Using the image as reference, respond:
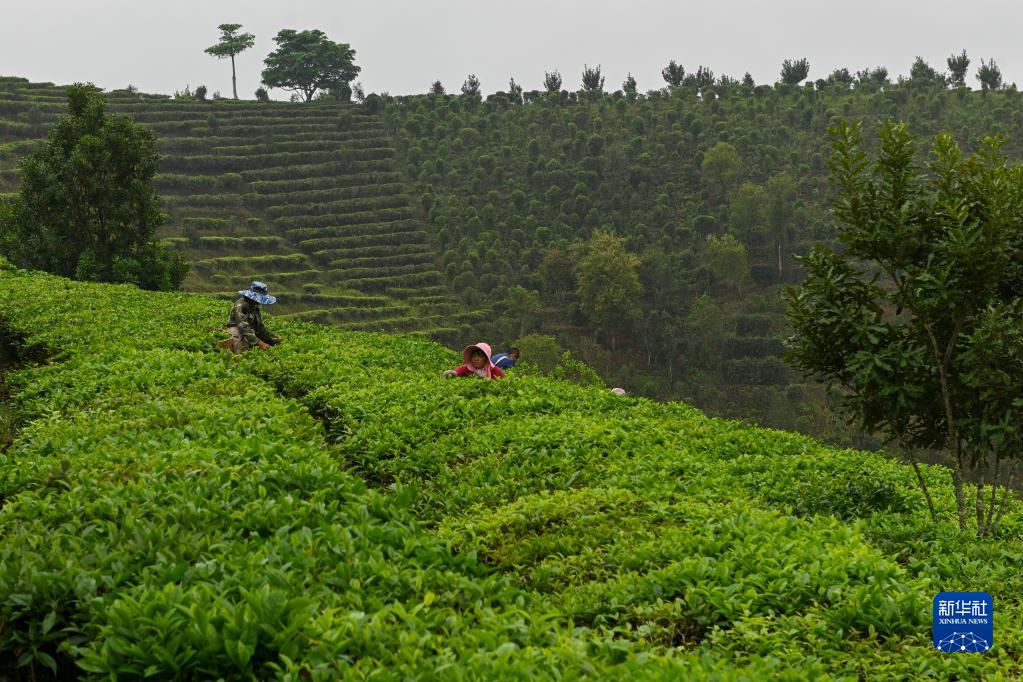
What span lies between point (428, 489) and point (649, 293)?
6112 centimetres

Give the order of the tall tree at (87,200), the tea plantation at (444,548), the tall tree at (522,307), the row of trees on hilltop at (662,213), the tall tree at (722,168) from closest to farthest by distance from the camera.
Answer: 1. the tea plantation at (444,548)
2. the tall tree at (87,200)
3. the row of trees on hilltop at (662,213)
4. the tall tree at (522,307)
5. the tall tree at (722,168)

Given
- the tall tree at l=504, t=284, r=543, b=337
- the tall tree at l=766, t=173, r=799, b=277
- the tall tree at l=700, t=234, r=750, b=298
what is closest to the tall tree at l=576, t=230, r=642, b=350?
the tall tree at l=504, t=284, r=543, b=337

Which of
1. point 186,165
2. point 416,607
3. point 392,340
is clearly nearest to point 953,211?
point 416,607

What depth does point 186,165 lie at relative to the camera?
72.9 meters

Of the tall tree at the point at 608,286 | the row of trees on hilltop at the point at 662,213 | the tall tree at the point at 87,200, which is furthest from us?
the tall tree at the point at 608,286

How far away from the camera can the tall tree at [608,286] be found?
62281 millimetres

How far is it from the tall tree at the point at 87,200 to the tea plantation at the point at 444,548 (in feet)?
56.9

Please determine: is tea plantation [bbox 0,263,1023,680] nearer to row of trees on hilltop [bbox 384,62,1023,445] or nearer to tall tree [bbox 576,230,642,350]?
row of trees on hilltop [bbox 384,62,1023,445]

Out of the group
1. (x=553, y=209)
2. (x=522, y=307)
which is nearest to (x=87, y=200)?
(x=522, y=307)

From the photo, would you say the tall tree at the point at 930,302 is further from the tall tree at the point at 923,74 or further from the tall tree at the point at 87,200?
the tall tree at the point at 923,74

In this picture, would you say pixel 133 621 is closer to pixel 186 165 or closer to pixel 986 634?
pixel 986 634

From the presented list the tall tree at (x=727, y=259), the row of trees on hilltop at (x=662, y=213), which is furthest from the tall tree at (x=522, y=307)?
the tall tree at (x=727, y=259)

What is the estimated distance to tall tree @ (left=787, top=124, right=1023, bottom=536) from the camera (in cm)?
797

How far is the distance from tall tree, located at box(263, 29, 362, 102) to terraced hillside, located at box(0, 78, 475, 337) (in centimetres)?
1341
